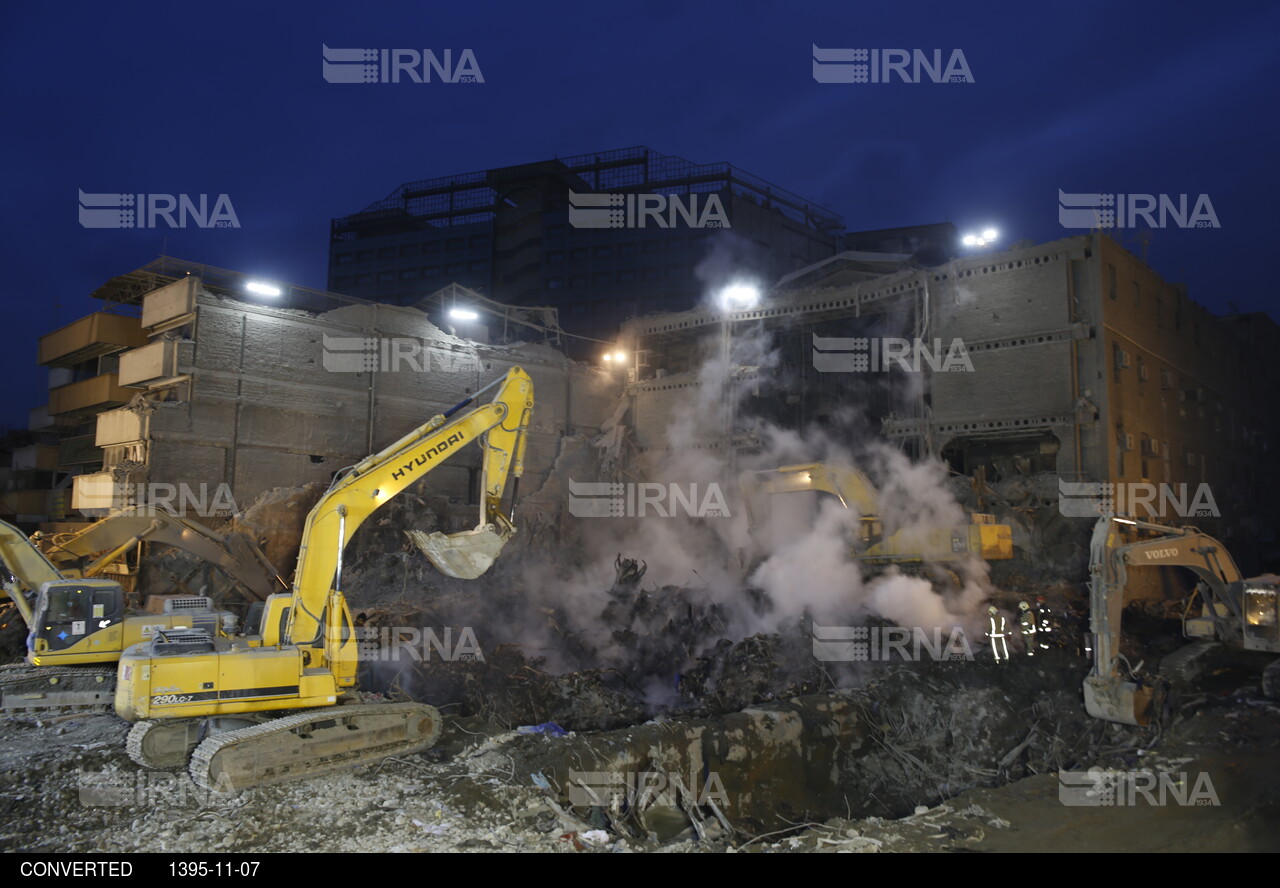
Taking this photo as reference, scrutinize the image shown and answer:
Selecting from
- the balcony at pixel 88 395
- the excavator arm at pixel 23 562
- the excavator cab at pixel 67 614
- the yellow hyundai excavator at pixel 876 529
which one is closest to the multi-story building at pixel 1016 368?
the yellow hyundai excavator at pixel 876 529

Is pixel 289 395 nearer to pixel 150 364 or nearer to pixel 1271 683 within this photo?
pixel 150 364

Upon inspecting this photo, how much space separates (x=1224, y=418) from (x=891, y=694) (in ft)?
74.0

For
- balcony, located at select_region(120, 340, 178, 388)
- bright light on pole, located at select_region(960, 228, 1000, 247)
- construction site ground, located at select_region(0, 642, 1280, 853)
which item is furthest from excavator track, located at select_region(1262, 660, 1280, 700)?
balcony, located at select_region(120, 340, 178, 388)

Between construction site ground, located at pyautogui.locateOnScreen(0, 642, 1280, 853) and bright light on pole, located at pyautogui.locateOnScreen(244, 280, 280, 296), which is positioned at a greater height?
bright light on pole, located at pyautogui.locateOnScreen(244, 280, 280, 296)

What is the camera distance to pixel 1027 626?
1398cm

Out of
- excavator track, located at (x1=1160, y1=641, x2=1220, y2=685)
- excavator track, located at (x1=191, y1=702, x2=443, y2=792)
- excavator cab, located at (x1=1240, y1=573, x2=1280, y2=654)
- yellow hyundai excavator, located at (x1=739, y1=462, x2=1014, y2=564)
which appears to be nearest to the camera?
excavator track, located at (x1=191, y1=702, x2=443, y2=792)

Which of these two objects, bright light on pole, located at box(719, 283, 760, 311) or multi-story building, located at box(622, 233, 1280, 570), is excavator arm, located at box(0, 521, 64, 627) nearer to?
multi-story building, located at box(622, 233, 1280, 570)

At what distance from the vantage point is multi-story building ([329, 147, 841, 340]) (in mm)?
41000

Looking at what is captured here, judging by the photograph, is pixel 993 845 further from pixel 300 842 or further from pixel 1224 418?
pixel 1224 418

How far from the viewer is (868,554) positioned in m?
15.8

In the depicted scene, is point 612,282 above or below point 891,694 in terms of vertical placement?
above

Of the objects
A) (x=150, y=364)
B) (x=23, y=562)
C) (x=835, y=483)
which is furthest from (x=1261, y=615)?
(x=150, y=364)

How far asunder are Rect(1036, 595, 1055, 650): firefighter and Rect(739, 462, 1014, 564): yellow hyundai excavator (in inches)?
43.1
